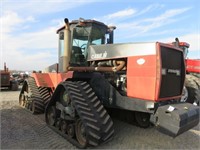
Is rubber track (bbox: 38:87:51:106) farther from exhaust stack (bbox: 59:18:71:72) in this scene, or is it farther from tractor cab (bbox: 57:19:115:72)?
exhaust stack (bbox: 59:18:71:72)

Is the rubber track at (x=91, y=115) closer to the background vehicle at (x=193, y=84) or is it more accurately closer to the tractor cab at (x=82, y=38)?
the tractor cab at (x=82, y=38)

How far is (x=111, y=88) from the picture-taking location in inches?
202

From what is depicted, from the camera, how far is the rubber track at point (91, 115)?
4527mm

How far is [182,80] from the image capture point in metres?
5.14

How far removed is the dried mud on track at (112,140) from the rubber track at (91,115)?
1.08 ft

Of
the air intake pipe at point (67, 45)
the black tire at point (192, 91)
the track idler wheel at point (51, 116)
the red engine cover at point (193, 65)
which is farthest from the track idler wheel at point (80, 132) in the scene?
the red engine cover at point (193, 65)

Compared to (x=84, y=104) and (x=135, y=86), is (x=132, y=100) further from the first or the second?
(x=84, y=104)

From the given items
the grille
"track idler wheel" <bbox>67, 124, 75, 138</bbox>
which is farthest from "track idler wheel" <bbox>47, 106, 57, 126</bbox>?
the grille

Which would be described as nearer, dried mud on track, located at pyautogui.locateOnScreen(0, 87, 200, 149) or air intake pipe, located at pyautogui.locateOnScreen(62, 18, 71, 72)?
dried mud on track, located at pyautogui.locateOnScreen(0, 87, 200, 149)

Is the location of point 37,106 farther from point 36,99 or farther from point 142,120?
point 142,120

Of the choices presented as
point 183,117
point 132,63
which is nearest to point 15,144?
point 132,63

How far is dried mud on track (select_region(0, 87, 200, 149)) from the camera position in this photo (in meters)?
4.94

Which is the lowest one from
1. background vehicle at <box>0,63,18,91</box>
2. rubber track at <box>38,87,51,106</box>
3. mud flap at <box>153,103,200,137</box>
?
background vehicle at <box>0,63,18,91</box>

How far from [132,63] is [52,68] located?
11.9ft
